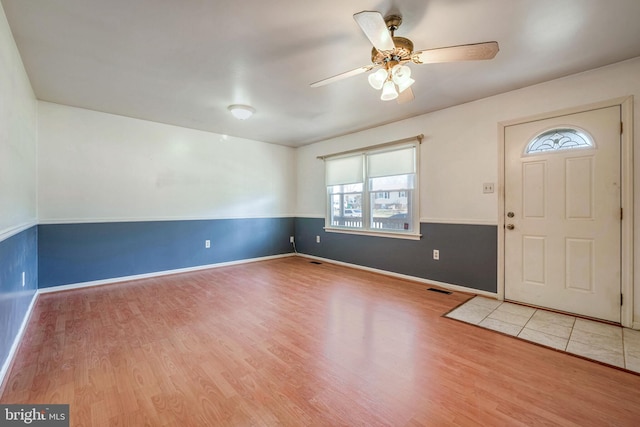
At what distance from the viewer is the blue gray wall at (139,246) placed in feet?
11.6

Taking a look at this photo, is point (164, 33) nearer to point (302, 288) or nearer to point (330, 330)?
point (330, 330)

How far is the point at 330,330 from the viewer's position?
8.06ft

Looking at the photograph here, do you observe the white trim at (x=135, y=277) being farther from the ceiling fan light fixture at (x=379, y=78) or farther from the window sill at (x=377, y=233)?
the ceiling fan light fixture at (x=379, y=78)

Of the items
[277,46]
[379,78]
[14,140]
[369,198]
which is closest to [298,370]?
[379,78]

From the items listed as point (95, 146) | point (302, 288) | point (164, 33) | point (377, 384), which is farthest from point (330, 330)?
point (95, 146)

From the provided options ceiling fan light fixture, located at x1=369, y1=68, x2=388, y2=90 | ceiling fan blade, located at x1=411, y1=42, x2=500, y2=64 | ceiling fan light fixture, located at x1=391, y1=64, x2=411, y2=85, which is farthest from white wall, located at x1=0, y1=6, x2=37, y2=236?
ceiling fan blade, located at x1=411, y1=42, x2=500, y2=64

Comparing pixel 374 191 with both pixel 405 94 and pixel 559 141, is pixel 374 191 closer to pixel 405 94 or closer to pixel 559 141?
pixel 405 94

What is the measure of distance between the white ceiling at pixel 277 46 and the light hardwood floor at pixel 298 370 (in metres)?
2.40

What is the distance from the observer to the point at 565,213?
2791mm

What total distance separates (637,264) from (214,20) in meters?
4.03

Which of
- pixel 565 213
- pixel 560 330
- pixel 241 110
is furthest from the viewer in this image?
pixel 241 110

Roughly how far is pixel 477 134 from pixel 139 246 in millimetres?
4930

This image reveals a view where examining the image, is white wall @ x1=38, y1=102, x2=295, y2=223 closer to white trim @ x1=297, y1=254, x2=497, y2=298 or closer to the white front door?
white trim @ x1=297, y1=254, x2=497, y2=298

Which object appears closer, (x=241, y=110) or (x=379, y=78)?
(x=379, y=78)
